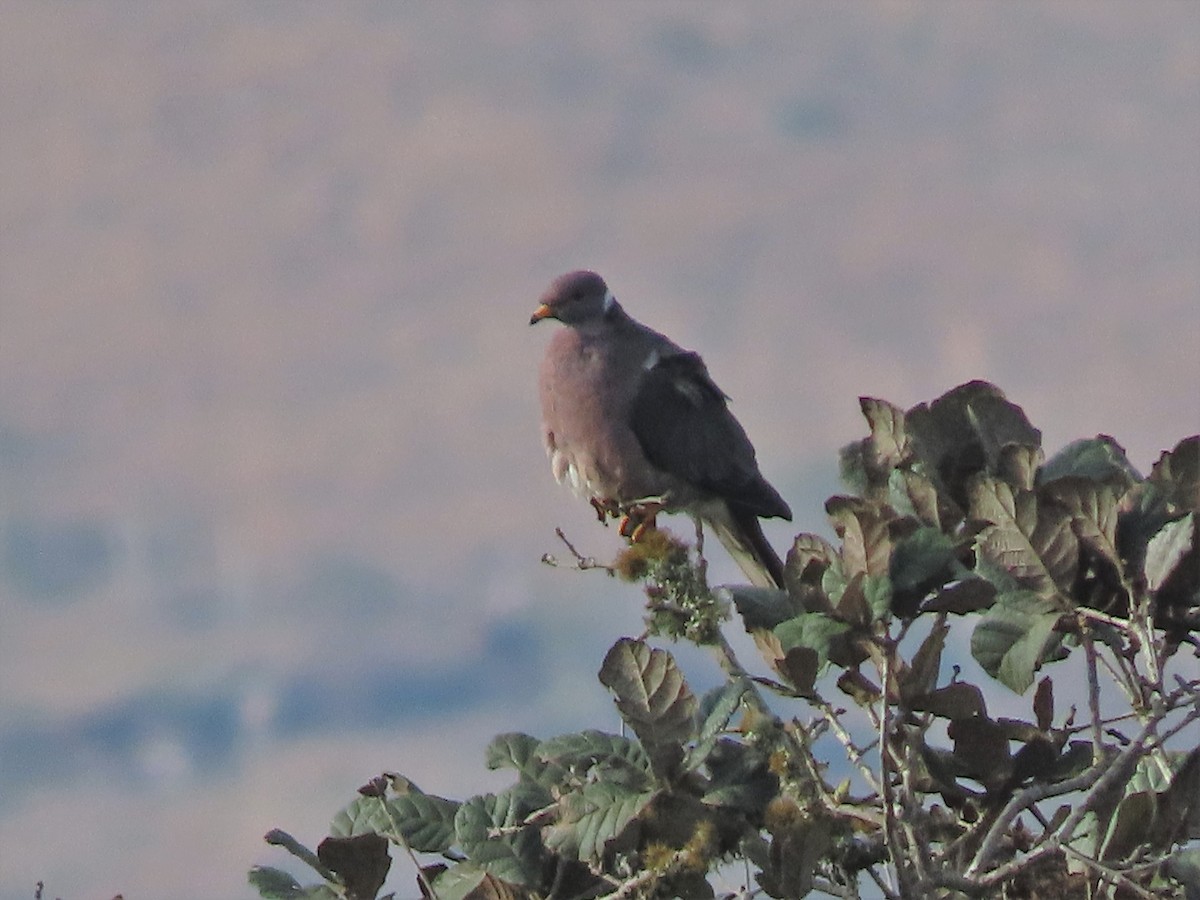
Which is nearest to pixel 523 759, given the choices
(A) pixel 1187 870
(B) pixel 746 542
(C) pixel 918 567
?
A: (C) pixel 918 567

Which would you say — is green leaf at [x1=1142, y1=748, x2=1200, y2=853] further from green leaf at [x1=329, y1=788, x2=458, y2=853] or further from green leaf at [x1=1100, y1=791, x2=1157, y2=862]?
green leaf at [x1=329, y1=788, x2=458, y2=853]

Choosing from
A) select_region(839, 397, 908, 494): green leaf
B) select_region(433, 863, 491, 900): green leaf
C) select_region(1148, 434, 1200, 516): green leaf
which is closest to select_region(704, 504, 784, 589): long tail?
select_region(839, 397, 908, 494): green leaf

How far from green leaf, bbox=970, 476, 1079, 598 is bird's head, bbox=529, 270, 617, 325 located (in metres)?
4.27

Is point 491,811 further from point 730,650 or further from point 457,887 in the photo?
point 730,650

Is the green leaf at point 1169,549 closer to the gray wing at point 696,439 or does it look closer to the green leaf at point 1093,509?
the green leaf at point 1093,509

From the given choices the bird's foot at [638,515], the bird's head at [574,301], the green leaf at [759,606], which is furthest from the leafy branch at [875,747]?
the bird's head at [574,301]

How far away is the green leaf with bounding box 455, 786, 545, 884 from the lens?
3.52 m

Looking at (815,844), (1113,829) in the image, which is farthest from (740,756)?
(1113,829)

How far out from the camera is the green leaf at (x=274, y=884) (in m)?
3.70

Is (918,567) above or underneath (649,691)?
above

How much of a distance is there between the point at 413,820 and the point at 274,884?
0.33 metres

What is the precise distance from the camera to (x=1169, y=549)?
3619 millimetres

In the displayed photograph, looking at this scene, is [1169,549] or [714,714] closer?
[714,714]

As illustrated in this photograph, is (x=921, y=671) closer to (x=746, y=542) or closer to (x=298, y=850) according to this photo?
(x=298, y=850)
